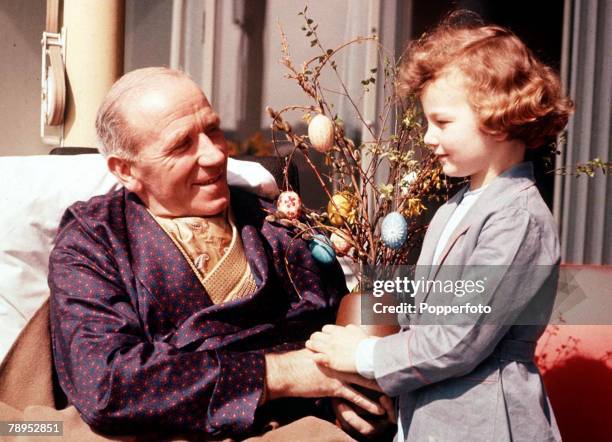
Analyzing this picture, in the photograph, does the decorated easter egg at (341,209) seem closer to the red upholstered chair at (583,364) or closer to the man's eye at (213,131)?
the man's eye at (213,131)

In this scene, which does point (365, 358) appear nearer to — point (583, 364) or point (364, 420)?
point (364, 420)

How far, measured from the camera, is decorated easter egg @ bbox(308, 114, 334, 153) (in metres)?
1.84

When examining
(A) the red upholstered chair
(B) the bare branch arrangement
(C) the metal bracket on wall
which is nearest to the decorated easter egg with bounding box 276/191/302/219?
(B) the bare branch arrangement

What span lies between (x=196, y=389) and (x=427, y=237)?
1.95 ft

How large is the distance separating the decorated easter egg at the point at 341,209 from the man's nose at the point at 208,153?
30 centimetres

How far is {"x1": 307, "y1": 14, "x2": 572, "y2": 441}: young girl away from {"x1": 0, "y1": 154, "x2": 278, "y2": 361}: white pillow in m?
0.88

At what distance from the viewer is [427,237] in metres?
1.81

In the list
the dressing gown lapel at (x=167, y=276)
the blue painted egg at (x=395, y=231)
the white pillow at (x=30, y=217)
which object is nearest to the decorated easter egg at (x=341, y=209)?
the blue painted egg at (x=395, y=231)

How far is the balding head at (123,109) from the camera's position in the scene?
2.00 metres

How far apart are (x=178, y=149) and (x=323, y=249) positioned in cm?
42

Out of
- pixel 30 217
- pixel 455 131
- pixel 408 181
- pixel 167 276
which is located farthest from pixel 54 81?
pixel 455 131

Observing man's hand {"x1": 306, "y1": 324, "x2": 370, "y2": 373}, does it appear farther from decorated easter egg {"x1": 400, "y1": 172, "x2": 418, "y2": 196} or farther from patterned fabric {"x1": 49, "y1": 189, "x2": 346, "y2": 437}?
decorated easter egg {"x1": 400, "y1": 172, "x2": 418, "y2": 196}

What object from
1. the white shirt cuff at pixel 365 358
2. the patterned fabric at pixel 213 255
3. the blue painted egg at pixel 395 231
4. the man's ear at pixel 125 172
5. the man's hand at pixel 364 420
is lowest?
the man's hand at pixel 364 420

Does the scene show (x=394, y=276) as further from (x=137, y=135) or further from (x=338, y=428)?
(x=137, y=135)
